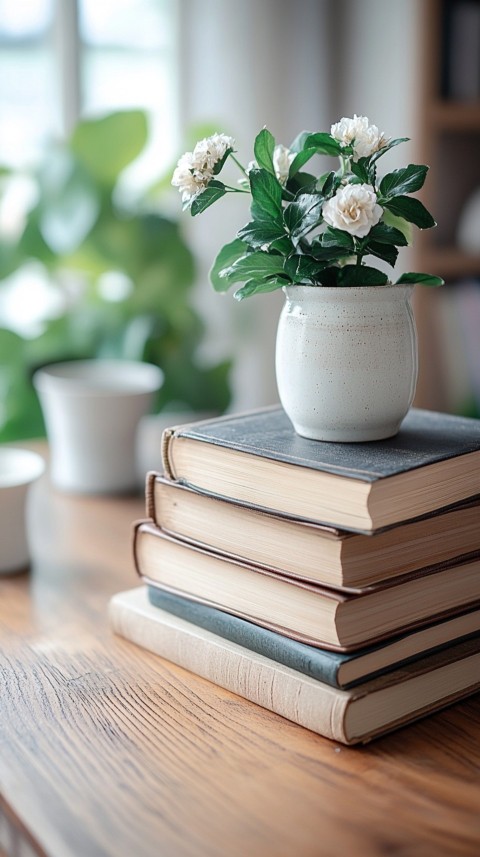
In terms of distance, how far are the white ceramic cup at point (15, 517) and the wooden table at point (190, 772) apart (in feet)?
0.60

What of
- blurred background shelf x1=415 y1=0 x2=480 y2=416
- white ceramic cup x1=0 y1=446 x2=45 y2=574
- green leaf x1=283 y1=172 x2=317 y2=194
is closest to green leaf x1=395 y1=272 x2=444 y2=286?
green leaf x1=283 y1=172 x2=317 y2=194

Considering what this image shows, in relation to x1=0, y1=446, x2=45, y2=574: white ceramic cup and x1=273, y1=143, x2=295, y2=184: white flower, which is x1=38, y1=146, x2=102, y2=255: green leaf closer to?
x1=0, y1=446, x2=45, y2=574: white ceramic cup

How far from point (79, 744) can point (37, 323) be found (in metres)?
0.91

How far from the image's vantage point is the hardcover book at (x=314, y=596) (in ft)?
2.11

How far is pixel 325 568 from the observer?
0.65 metres

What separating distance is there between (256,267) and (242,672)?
30 centimetres

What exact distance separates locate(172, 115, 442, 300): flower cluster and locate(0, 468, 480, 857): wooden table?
31 centimetres

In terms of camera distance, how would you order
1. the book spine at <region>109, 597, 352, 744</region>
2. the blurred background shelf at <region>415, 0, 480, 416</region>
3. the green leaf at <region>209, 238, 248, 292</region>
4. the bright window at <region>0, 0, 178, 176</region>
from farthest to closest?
1. the bright window at <region>0, 0, 178, 176</region>
2. the blurred background shelf at <region>415, 0, 480, 416</region>
3. the green leaf at <region>209, 238, 248, 292</region>
4. the book spine at <region>109, 597, 352, 744</region>

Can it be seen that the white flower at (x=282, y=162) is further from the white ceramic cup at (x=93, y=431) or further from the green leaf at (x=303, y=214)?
the white ceramic cup at (x=93, y=431)

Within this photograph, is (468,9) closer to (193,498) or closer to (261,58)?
(261,58)

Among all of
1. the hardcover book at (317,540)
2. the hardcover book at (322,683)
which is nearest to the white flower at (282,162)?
the hardcover book at (317,540)

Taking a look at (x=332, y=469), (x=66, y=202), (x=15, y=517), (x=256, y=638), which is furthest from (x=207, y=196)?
(x=66, y=202)

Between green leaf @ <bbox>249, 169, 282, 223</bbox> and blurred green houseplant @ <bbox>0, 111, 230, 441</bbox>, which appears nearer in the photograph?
green leaf @ <bbox>249, 169, 282, 223</bbox>

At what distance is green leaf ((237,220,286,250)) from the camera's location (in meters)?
0.69
